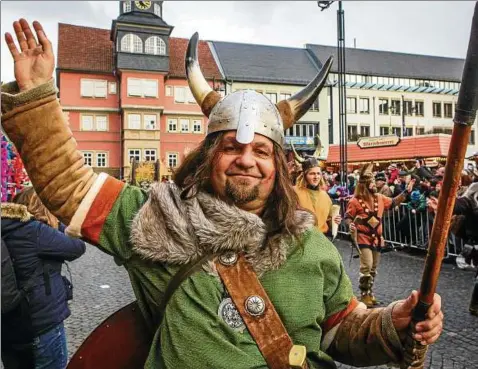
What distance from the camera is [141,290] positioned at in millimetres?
1766

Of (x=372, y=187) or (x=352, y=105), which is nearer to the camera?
(x=372, y=187)

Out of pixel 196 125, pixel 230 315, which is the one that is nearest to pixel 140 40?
pixel 196 125

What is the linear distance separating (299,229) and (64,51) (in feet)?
131

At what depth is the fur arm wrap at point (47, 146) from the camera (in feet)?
5.26

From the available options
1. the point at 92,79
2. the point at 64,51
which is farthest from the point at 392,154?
the point at 64,51

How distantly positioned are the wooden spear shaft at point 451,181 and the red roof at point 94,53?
118ft

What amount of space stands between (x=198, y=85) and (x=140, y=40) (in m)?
37.2

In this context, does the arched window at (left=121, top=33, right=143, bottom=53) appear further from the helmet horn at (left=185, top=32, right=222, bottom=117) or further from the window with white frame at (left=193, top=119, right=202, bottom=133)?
the helmet horn at (left=185, top=32, right=222, bottom=117)

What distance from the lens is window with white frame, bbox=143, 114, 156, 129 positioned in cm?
3650

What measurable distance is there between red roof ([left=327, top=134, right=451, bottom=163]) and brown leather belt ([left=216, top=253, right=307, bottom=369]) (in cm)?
2060

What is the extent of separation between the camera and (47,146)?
1.65m

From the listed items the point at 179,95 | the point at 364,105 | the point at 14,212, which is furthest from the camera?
the point at 364,105

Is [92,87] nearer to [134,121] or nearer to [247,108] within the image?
[134,121]

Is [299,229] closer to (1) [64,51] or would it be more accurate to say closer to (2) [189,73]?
(2) [189,73]
